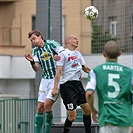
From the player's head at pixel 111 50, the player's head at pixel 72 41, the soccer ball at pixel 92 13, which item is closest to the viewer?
the player's head at pixel 111 50

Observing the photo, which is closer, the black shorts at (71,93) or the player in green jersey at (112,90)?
the player in green jersey at (112,90)

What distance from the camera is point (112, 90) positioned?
817 centimetres

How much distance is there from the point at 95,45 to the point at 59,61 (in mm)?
12535

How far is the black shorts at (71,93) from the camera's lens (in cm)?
1155

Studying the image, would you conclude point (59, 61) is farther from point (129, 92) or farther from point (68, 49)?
point (129, 92)

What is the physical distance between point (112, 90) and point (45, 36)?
19.8ft

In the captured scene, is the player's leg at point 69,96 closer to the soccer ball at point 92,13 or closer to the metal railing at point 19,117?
the metal railing at point 19,117

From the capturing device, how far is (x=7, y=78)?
32688mm

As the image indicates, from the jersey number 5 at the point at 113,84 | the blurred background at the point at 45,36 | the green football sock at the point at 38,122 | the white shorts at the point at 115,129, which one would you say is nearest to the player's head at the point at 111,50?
the jersey number 5 at the point at 113,84

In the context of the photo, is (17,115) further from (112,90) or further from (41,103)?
(112,90)

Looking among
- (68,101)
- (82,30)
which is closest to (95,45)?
(82,30)

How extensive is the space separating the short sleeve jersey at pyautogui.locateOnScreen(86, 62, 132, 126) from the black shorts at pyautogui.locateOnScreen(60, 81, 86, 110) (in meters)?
3.31

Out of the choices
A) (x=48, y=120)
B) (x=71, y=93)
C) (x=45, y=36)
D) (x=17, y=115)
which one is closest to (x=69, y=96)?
(x=71, y=93)

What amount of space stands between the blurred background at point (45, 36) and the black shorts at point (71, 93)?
1.30 metres
